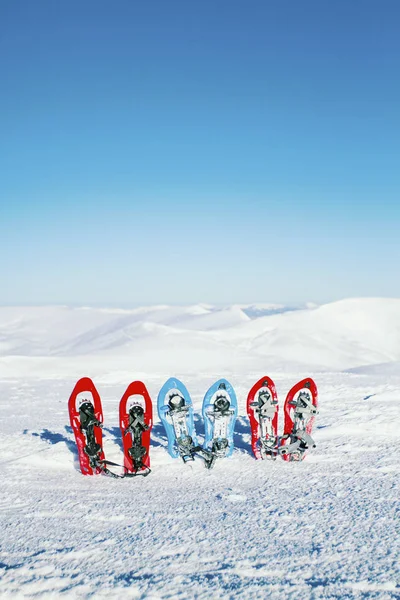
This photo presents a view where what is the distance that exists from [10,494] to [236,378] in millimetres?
14507

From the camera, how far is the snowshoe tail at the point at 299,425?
8281mm

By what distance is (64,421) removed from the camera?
1235cm

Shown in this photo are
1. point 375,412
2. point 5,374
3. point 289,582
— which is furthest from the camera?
Answer: point 5,374

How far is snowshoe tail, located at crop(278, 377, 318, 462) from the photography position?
828 cm

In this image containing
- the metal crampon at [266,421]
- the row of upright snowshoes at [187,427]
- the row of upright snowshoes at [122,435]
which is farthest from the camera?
the metal crampon at [266,421]

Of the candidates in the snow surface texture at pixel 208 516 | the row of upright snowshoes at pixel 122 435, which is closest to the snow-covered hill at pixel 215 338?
the snow surface texture at pixel 208 516

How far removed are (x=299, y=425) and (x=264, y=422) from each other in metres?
0.71

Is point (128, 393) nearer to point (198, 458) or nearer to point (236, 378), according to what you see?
point (198, 458)

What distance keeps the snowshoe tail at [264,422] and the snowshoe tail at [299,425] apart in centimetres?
23

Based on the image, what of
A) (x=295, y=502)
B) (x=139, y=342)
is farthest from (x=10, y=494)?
(x=139, y=342)

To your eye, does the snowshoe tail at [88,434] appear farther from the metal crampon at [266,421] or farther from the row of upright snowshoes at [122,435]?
the metal crampon at [266,421]

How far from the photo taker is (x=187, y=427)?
9.48m

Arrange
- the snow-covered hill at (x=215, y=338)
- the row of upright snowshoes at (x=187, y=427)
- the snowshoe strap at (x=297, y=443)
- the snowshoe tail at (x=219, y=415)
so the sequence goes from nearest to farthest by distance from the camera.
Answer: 1. the row of upright snowshoes at (x=187, y=427)
2. the snowshoe strap at (x=297, y=443)
3. the snowshoe tail at (x=219, y=415)
4. the snow-covered hill at (x=215, y=338)

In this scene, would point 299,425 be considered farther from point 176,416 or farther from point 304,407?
point 176,416
